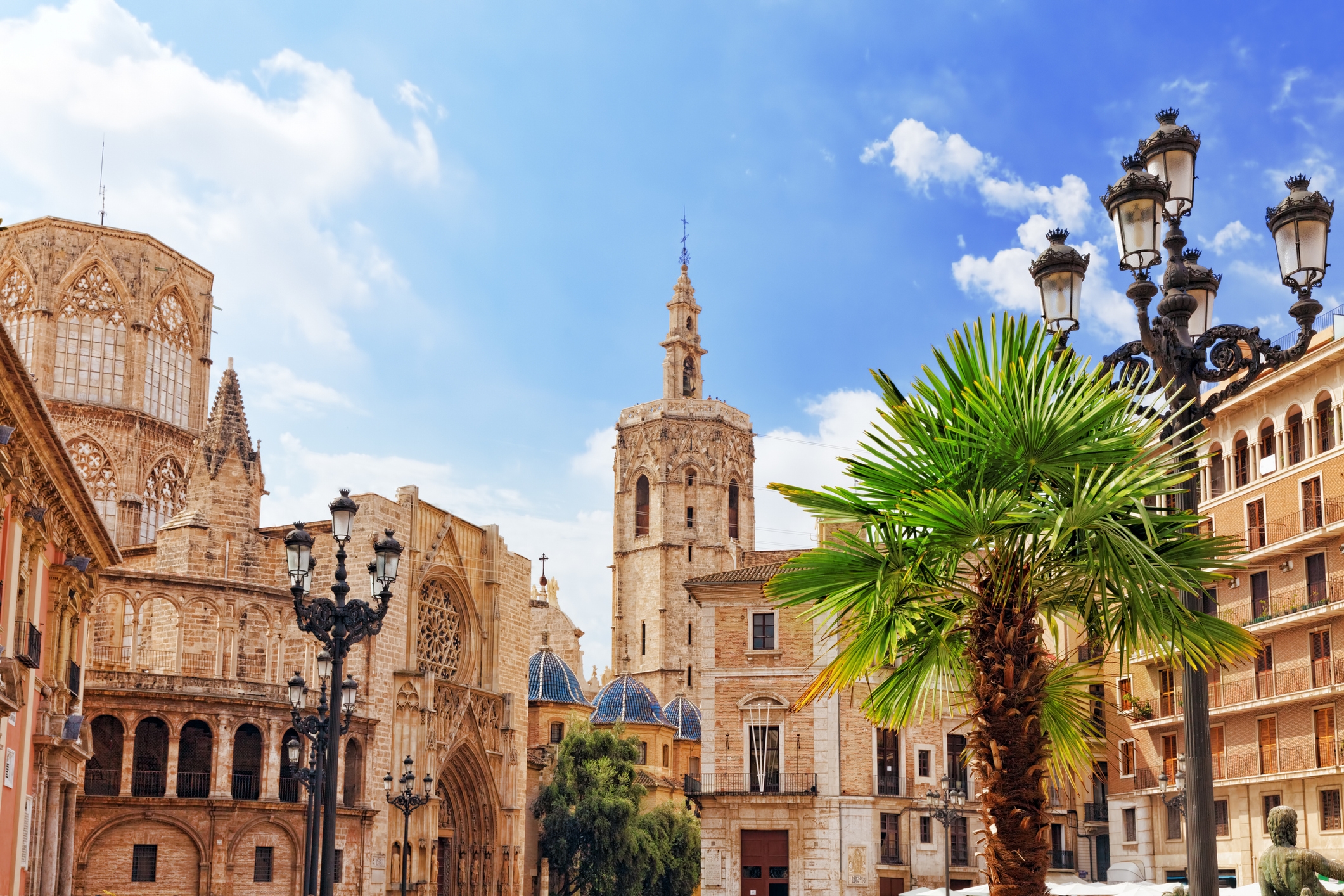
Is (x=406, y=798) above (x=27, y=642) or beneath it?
beneath

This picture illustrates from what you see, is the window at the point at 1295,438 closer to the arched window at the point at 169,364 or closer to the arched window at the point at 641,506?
the arched window at the point at 169,364

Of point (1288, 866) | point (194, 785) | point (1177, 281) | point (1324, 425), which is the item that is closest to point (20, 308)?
point (194, 785)

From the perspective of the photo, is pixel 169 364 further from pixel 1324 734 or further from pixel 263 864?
pixel 1324 734

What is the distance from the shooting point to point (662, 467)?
92062 millimetres

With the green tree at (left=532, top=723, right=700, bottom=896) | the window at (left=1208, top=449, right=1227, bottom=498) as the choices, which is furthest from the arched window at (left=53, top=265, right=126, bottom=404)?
the window at (left=1208, top=449, right=1227, bottom=498)

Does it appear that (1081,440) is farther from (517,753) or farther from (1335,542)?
(517,753)

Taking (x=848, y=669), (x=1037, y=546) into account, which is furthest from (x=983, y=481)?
(x=848, y=669)

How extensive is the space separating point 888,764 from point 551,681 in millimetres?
27626

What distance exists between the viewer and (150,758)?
43.1m

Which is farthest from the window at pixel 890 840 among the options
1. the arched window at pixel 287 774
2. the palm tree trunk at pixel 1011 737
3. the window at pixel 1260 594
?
the palm tree trunk at pixel 1011 737

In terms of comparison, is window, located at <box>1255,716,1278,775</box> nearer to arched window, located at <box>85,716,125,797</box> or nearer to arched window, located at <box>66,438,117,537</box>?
arched window, located at <box>85,716,125,797</box>

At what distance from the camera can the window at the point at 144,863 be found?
132ft

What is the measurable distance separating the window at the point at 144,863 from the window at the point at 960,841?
22.2 metres

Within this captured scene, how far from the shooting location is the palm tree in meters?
9.20
